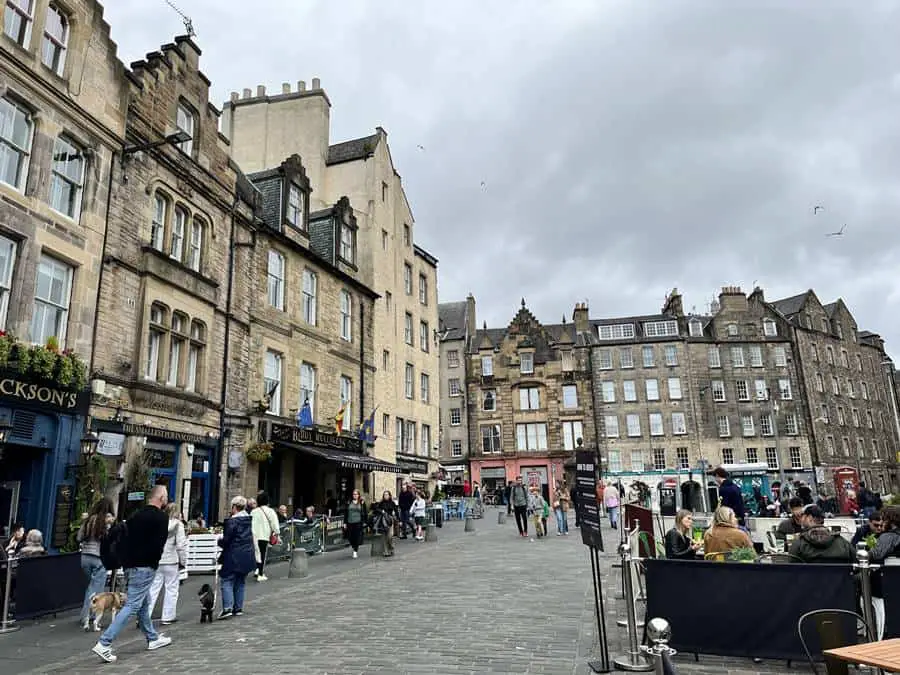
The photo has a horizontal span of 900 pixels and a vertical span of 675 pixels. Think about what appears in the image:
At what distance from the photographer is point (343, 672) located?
6.30 m

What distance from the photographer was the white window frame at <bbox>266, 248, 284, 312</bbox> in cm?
2142

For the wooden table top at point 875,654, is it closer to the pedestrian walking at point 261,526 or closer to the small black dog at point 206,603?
the small black dog at point 206,603

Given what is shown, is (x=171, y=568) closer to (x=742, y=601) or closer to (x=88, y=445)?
(x=88, y=445)

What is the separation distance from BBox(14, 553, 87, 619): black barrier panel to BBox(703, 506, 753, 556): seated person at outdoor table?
9.03 metres

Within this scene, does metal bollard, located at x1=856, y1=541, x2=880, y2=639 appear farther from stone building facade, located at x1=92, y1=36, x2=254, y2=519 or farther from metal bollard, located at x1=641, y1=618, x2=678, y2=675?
stone building facade, located at x1=92, y1=36, x2=254, y2=519

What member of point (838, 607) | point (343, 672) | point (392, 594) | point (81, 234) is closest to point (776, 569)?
point (838, 607)

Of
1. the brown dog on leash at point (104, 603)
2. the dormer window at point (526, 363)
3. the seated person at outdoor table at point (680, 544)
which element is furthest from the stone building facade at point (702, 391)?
the brown dog on leash at point (104, 603)

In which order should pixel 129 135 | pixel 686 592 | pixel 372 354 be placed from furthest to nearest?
pixel 372 354 → pixel 129 135 → pixel 686 592

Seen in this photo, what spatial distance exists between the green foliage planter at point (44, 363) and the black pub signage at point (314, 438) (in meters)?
6.98

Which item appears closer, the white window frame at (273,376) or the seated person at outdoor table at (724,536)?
the seated person at outdoor table at (724,536)

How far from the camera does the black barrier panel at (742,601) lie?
605 cm

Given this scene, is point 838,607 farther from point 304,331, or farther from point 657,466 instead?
point 657,466

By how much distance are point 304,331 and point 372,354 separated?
5.22m

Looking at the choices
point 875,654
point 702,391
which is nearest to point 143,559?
point 875,654
